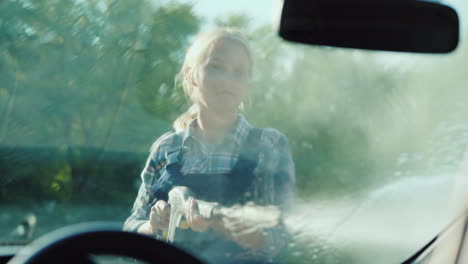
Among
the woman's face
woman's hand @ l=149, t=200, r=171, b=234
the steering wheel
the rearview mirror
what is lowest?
woman's hand @ l=149, t=200, r=171, b=234

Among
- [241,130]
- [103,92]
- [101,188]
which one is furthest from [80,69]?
[241,130]

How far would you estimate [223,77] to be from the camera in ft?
9.37

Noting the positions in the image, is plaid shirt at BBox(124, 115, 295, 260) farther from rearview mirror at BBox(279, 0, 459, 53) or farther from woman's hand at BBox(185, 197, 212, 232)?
rearview mirror at BBox(279, 0, 459, 53)

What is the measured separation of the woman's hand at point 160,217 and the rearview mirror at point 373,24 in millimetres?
1259

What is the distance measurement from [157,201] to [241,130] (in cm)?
50

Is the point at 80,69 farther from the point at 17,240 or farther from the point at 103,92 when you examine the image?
the point at 17,240

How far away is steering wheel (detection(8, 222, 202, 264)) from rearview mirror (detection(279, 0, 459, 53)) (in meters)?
0.69

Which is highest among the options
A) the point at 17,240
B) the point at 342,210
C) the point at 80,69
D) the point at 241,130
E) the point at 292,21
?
the point at 292,21

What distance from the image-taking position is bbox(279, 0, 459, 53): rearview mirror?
1636mm

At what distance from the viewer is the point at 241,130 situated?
2869 mm

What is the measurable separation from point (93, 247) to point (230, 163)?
1186 millimetres

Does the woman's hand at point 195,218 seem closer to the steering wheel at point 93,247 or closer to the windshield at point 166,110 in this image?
the windshield at point 166,110

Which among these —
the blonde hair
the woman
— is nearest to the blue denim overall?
the woman

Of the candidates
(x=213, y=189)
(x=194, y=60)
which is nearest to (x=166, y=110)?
(x=194, y=60)
